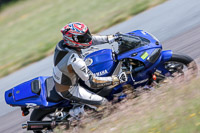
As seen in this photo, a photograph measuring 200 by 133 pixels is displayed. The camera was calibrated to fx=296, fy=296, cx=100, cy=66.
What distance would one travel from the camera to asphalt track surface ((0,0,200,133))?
667 centimetres

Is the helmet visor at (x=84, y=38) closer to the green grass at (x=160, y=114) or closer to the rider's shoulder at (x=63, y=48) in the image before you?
the rider's shoulder at (x=63, y=48)

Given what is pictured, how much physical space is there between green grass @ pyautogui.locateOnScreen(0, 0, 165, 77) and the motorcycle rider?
4815 millimetres

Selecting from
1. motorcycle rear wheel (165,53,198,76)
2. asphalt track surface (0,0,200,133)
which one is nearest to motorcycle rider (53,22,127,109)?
motorcycle rear wheel (165,53,198,76)

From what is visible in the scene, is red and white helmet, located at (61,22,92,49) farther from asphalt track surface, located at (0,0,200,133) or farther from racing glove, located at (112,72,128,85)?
asphalt track surface, located at (0,0,200,133)

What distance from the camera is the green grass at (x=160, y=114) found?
11.4 ft

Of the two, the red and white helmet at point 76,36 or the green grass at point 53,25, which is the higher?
the green grass at point 53,25

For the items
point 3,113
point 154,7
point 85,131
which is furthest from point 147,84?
point 154,7

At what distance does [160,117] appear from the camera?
12.3ft

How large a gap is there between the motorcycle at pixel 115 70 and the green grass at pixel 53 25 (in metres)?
4.46

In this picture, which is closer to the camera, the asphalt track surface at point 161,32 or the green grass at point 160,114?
the green grass at point 160,114

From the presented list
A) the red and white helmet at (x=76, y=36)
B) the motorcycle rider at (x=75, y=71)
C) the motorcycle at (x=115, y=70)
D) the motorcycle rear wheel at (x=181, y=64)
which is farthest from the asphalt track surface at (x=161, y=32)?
the red and white helmet at (x=76, y=36)

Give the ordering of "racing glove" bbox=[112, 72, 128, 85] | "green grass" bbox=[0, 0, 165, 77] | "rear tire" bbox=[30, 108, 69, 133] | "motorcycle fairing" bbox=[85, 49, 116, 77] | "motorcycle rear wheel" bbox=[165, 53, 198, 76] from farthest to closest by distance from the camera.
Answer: "green grass" bbox=[0, 0, 165, 77], "rear tire" bbox=[30, 108, 69, 133], "motorcycle fairing" bbox=[85, 49, 116, 77], "motorcycle rear wheel" bbox=[165, 53, 198, 76], "racing glove" bbox=[112, 72, 128, 85]

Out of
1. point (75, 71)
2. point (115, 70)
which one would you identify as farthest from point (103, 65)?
point (75, 71)

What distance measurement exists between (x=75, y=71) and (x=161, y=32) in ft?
13.8
